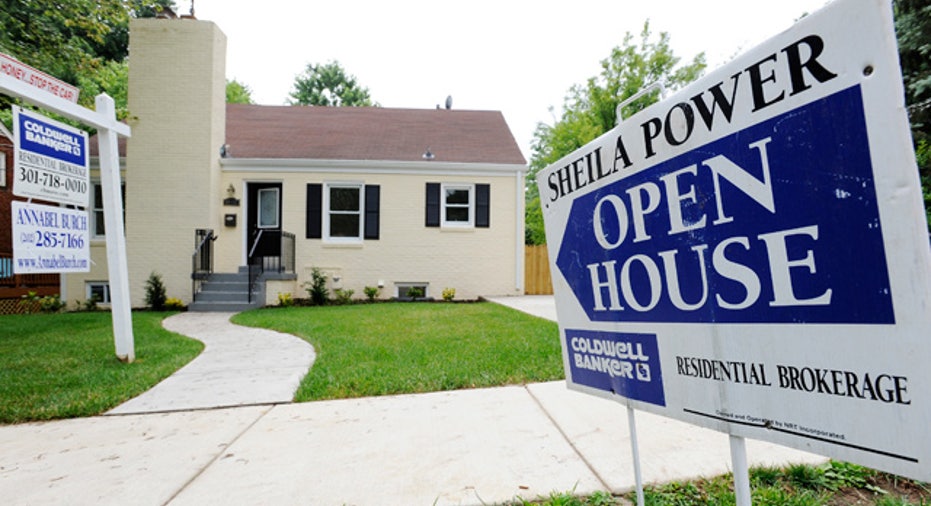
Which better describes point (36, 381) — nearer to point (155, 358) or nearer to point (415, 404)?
point (155, 358)

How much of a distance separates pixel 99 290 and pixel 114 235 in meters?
8.80

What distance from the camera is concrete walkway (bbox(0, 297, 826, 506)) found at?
7.01 feet

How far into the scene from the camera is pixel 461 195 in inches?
495

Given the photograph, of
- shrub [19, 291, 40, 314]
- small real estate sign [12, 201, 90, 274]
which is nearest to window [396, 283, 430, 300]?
small real estate sign [12, 201, 90, 274]

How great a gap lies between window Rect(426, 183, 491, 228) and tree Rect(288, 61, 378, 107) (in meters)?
23.8

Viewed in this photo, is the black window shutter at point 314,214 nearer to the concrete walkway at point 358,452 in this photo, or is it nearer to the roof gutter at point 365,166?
the roof gutter at point 365,166

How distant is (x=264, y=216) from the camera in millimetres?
12320

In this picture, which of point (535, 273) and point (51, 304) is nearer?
point (51, 304)

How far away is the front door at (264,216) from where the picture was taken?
11984mm

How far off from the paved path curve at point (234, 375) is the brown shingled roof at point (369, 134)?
22.9 feet

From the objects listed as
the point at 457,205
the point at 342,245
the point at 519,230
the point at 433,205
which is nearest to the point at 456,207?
the point at 457,205

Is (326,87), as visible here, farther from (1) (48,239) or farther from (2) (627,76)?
(1) (48,239)

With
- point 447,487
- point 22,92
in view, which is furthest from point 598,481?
point 22,92

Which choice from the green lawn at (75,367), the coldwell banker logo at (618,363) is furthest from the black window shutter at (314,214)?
the coldwell banker logo at (618,363)
